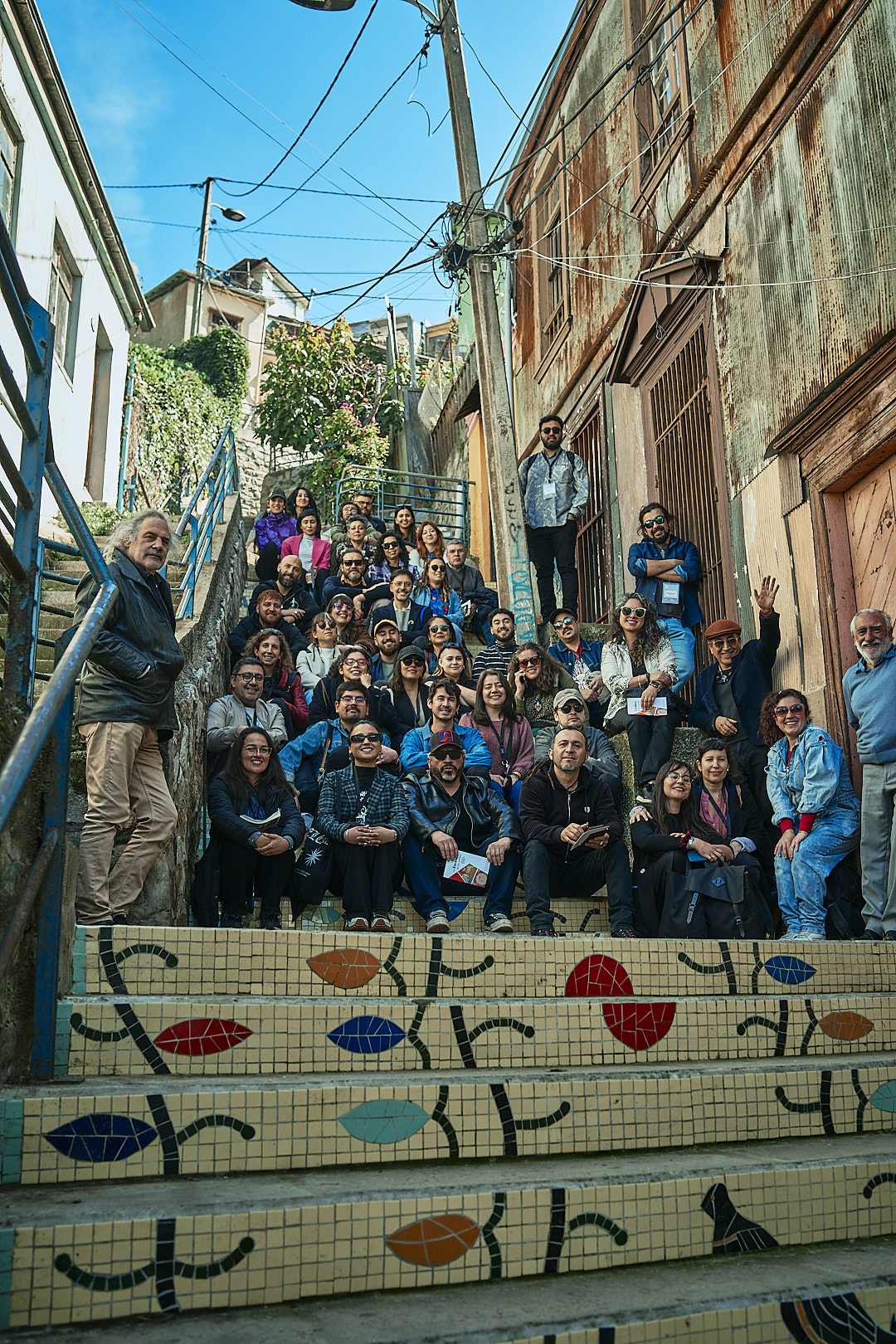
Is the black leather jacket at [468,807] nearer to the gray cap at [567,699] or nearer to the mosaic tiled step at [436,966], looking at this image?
the gray cap at [567,699]

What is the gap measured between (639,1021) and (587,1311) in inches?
48.3

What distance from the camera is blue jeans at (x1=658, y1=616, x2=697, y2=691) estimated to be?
766 centimetres

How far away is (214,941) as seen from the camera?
3.65 m

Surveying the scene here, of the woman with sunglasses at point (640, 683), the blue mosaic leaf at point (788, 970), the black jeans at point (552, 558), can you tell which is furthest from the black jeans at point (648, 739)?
the black jeans at point (552, 558)

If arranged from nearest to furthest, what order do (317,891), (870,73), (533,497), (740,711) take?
(317,891) < (870,73) < (740,711) < (533,497)

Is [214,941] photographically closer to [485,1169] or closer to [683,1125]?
[485,1169]

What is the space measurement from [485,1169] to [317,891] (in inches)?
89.0

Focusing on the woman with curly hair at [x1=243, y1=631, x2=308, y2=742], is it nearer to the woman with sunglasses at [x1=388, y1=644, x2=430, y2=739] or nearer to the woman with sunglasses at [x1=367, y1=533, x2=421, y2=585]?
the woman with sunglasses at [x1=388, y1=644, x2=430, y2=739]

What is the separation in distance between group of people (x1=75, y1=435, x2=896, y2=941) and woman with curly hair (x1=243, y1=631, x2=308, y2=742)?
0.01m

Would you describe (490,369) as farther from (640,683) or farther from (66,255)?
(66,255)

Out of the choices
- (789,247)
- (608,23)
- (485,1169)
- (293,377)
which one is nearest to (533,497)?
(789,247)

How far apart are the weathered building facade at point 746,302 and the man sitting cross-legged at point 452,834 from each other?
7.51 feet

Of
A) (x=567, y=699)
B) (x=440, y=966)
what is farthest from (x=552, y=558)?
(x=440, y=966)

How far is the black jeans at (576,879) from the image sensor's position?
5152 mm
